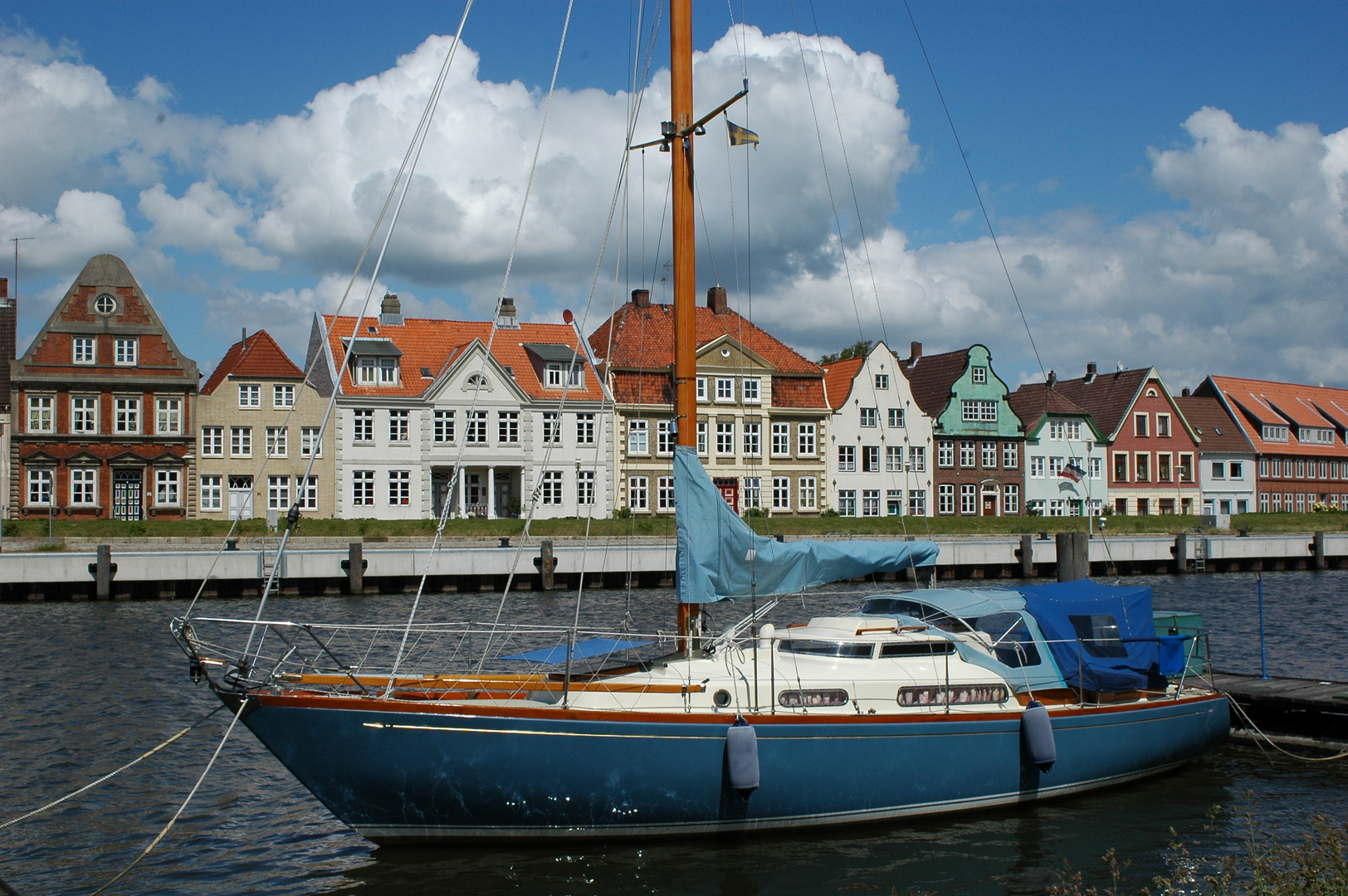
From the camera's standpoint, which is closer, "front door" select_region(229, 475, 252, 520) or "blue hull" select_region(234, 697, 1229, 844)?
"blue hull" select_region(234, 697, 1229, 844)

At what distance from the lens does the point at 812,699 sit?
42.2 ft

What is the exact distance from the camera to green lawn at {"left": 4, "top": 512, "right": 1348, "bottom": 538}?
139 ft

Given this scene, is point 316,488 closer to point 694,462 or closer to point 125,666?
point 125,666

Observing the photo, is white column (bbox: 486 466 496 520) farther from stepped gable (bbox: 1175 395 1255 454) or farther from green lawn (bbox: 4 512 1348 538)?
stepped gable (bbox: 1175 395 1255 454)

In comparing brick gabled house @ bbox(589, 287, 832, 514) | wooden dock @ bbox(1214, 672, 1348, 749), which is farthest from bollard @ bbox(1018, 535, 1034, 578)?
wooden dock @ bbox(1214, 672, 1348, 749)

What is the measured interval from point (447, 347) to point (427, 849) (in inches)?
1824

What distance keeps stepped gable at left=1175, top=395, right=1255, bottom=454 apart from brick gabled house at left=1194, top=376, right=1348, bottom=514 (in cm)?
45

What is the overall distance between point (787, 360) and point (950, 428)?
10159 mm

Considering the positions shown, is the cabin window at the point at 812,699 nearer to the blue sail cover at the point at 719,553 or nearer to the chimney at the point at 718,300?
the blue sail cover at the point at 719,553

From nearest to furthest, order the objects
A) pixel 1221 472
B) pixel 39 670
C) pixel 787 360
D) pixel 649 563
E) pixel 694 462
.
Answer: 1. pixel 694 462
2. pixel 39 670
3. pixel 649 563
4. pixel 787 360
5. pixel 1221 472

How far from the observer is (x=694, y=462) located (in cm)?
1359

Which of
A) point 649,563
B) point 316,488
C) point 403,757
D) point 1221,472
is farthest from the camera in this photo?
point 1221,472

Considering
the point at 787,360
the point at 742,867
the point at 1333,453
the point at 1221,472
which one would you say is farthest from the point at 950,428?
the point at 742,867

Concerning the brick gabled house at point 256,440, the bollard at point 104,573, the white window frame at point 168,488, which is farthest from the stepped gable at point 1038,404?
the bollard at point 104,573
